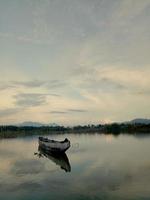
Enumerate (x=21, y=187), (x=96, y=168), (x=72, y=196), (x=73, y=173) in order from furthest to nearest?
(x=96, y=168) → (x=73, y=173) → (x=21, y=187) → (x=72, y=196)

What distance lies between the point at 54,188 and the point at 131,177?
9092 mm

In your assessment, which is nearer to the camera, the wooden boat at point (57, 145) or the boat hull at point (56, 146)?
the wooden boat at point (57, 145)

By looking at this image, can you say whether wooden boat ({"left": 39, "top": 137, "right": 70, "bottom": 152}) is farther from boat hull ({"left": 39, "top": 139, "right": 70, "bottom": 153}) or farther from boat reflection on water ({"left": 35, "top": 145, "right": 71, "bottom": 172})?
boat reflection on water ({"left": 35, "top": 145, "right": 71, "bottom": 172})

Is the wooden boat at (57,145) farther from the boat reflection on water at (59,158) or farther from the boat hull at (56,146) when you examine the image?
the boat reflection on water at (59,158)

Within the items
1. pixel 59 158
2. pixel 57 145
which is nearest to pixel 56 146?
pixel 57 145

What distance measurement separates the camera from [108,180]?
1213 inches

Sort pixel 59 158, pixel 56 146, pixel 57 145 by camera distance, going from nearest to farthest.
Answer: pixel 59 158, pixel 57 145, pixel 56 146

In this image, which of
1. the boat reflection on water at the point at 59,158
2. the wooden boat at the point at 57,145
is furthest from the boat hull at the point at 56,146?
the boat reflection on water at the point at 59,158

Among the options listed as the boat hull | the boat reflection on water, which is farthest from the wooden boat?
the boat reflection on water

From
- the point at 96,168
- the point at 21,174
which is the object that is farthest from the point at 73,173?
the point at 21,174

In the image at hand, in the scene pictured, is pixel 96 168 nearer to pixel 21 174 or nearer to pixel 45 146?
pixel 21 174

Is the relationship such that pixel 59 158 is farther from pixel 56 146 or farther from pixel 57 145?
pixel 56 146

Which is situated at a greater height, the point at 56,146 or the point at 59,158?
the point at 56,146

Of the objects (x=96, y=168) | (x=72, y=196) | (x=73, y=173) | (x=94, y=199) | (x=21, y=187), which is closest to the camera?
(x=94, y=199)
